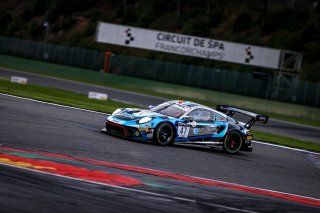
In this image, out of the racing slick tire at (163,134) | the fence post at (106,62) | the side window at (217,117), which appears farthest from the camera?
the fence post at (106,62)

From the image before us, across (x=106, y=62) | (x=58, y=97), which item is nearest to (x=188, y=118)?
(x=58, y=97)

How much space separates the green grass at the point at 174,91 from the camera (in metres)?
35.7

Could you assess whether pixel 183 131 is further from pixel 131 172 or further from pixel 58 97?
pixel 58 97

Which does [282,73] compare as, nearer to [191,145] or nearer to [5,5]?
[191,145]

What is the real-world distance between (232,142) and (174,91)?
22.5 m

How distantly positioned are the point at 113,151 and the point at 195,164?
1946 mm

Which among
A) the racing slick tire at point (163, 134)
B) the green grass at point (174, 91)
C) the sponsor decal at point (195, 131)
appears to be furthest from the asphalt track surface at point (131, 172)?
the green grass at point (174, 91)

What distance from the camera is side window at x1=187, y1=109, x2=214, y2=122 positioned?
53.3ft

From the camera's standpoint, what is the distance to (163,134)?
51.1 ft

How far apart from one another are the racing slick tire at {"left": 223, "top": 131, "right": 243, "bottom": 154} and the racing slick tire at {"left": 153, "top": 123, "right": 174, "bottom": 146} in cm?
190

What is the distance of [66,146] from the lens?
1289 cm

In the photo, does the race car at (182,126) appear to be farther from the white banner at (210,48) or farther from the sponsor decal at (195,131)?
the white banner at (210,48)

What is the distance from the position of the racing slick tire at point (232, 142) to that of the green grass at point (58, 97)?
21.0ft

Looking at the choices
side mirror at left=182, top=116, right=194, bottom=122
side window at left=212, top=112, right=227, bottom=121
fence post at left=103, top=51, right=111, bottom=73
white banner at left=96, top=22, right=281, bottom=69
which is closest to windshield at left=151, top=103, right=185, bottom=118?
side mirror at left=182, top=116, right=194, bottom=122
